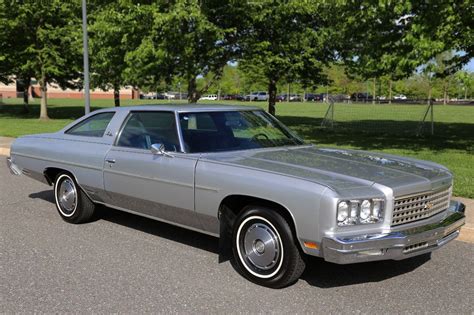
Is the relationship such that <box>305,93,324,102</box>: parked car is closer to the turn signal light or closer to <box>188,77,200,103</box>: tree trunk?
<box>188,77,200,103</box>: tree trunk

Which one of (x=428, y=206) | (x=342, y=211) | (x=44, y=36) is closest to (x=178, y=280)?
(x=342, y=211)

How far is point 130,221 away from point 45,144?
1503 millimetres

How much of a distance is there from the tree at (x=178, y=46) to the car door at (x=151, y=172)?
946cm

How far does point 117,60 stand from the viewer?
720 inches

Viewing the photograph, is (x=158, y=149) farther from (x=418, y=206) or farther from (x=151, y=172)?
(x=418, y=206)

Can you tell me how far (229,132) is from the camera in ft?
17.4

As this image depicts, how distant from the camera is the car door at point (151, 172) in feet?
15.9

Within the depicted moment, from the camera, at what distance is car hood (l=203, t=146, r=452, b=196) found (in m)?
4.04

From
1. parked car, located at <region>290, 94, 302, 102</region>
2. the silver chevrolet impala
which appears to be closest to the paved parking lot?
the silver chevrolet impala

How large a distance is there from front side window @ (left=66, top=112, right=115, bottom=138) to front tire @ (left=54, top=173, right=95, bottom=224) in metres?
0.56

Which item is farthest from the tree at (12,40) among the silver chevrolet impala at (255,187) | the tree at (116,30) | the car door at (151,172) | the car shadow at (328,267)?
the car shadow at (328,267)

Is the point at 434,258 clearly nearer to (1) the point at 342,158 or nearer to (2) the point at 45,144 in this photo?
(1) the point at 342,158

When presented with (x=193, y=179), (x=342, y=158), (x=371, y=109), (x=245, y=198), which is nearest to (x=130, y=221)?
(x=193, y=179)

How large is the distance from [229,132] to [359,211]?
188 cm
